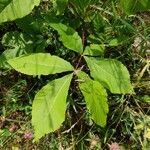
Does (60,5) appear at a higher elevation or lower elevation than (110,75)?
higher

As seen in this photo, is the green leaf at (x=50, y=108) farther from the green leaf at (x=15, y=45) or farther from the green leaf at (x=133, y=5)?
the green leaf at (x=133, y=5)

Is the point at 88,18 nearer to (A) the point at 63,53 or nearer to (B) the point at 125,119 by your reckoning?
(A) the point at 63,53

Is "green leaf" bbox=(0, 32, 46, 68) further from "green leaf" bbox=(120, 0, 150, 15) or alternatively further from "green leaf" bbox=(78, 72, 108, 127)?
"green leaf" bbox=(120, 0, 150, 15)

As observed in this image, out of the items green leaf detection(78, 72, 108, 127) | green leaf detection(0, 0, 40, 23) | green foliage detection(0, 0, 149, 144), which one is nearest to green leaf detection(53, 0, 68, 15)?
green foliage detection(0, 0, 149, 144)

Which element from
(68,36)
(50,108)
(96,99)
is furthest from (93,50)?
(50,108)

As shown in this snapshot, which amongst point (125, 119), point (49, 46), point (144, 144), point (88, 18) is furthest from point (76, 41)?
point (144, 144)

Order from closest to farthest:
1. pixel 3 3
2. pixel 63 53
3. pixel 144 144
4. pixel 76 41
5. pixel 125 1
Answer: pixel 125 1 < pixel 3 3 < pixel 76 41 < pixel 144 144 < pixel 63 53

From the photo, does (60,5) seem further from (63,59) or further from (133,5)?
(133,5)
